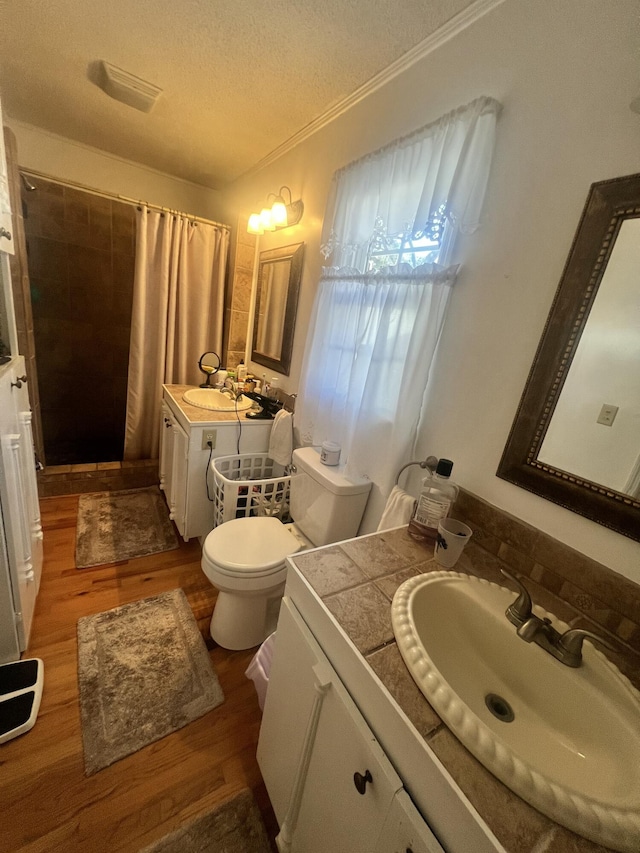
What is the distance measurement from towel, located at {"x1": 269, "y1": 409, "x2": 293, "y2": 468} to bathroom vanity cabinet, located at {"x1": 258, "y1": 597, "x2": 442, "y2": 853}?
1031 mm

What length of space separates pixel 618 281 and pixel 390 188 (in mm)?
800

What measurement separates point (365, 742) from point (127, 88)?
2.60 meters

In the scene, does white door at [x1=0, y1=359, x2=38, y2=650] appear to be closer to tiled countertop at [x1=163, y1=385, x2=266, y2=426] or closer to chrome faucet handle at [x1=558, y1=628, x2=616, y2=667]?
tiled countertop at [x1=163, y1=385, x2=266, y2=426]

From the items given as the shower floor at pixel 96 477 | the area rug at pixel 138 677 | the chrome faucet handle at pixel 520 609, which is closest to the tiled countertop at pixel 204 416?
the shower floor at pixel 96 477

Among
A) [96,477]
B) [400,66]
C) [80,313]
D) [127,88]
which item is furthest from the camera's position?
[80,313]

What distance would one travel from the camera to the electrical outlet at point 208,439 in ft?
5.74

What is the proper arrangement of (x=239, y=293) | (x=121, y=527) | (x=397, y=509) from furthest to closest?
(x=239, y=293) → (x=121, y=527) → (x=397, y=509)

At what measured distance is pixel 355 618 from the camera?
665 mm

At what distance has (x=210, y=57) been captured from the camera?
134cm

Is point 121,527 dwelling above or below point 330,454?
below

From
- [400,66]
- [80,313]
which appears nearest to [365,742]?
[400,66]

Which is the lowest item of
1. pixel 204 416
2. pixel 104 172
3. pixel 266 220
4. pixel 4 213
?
pixel 204 416

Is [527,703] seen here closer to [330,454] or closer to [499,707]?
[499,707]

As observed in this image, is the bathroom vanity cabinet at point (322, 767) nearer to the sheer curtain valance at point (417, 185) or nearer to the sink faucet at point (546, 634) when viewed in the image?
the sink faucet at point (546, 634)
